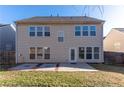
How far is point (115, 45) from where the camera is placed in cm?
2208

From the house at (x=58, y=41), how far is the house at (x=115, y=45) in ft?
6.66

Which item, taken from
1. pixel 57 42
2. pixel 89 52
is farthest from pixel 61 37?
pixel 89 52

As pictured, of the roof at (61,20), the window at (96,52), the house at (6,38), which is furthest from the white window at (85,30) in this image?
the house at (6,38)

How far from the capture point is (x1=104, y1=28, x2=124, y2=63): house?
737 inches

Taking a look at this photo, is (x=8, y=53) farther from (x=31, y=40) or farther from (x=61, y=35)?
(x=61, y=35)

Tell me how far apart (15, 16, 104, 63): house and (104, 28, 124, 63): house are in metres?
2.03

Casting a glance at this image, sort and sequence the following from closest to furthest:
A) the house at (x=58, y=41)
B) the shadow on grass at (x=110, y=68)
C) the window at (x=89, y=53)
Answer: the shadow on grass at (x=110, y=68)
the house at (x=58, y=41)
the window at (x=89, y=53)

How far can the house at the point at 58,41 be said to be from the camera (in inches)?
695

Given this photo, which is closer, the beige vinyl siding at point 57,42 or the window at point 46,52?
the beige vinyl siding at point 57,42

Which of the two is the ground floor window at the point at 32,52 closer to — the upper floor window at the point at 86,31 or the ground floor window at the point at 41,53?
the ground floor window at the point at 41,53

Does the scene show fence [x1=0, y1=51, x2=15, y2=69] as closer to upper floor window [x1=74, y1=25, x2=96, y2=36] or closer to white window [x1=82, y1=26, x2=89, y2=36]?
upper floor window [x1=74, y1=25, x2=96, y2=36]

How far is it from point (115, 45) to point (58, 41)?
7994 mm

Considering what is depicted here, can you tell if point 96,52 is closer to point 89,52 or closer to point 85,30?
point 89,52

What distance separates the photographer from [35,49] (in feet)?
58.6
